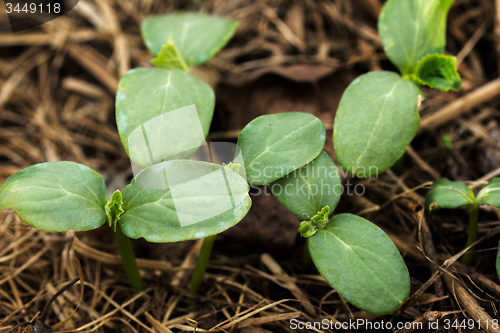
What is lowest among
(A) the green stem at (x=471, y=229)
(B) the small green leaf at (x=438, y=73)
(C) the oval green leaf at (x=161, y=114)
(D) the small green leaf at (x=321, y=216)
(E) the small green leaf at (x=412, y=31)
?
(A) the green stem at (x=471, y=229)

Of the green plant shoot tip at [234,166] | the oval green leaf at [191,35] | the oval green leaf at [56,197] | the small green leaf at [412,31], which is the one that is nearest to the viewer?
the oval green leaf at [56,197]

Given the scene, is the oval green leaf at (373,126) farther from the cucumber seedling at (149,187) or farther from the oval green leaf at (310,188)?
the cucumber seedling at (149,187)

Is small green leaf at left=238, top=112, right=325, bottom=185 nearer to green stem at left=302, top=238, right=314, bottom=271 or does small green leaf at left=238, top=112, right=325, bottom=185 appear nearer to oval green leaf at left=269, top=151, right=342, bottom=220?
oval green leaf at left=269, top=151, right=342, bottom=220

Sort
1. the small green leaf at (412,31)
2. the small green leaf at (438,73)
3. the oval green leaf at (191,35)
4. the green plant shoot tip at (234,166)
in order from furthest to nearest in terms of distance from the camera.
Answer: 1. the oval green leaf at (191,35)
2. the small green leaf at (412,31)
3. the small green leaf at (438,73)
4. the green plant shoot tip at (234,166)

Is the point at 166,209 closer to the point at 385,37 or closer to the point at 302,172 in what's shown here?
the point at 302,172

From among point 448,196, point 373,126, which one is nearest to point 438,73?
point 373,126

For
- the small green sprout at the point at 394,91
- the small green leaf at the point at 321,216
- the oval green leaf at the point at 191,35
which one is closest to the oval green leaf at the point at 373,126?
the small green sprout at the point at 394,91

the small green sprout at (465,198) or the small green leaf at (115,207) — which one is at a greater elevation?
the small green leaf at (115,207)

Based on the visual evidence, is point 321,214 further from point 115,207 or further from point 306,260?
point 115,207
